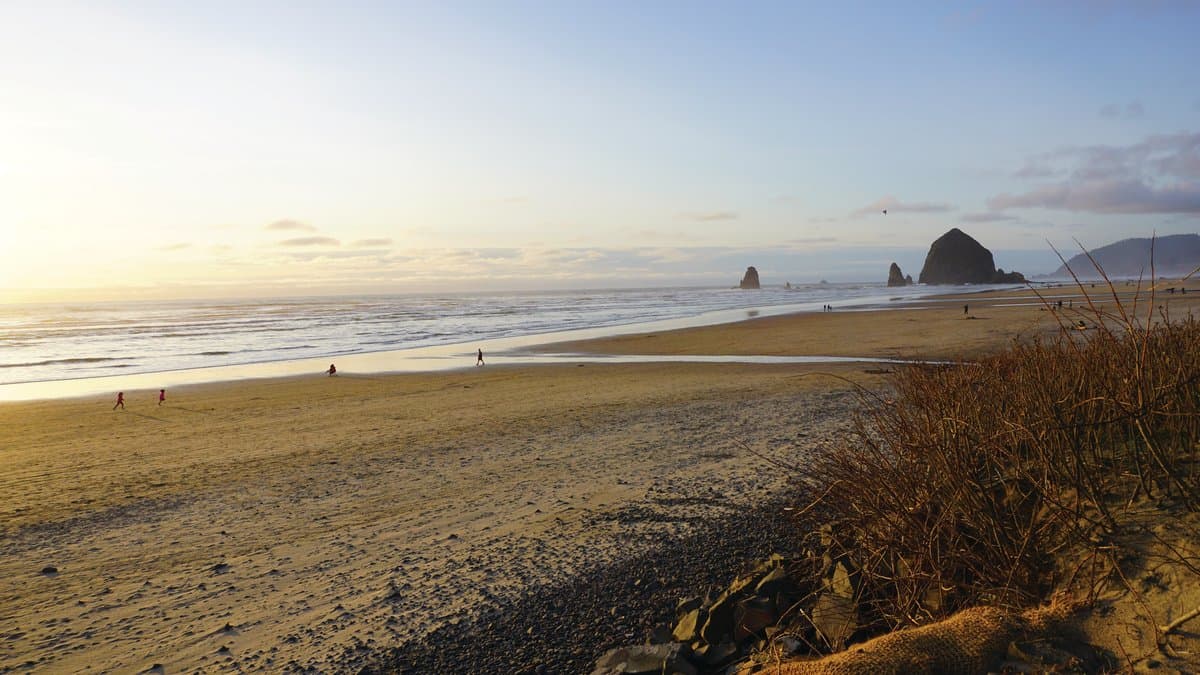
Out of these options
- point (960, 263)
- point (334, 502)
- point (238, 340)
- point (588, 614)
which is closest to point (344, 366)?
point (238, 340)

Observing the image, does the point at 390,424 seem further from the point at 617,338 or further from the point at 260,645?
the point at 617,338

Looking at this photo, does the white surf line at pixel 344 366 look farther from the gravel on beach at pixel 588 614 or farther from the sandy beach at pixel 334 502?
the gravel on beach at pixel 588 614

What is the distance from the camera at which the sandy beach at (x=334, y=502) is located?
6.12 metres

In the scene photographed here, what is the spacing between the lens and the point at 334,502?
9500 millimetres

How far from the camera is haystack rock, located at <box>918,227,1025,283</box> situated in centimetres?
17844

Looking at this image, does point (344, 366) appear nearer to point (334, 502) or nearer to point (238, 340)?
point (238, 340)

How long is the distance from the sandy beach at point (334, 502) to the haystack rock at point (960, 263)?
184 m

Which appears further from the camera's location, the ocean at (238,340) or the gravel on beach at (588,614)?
the ocean at (238,340)

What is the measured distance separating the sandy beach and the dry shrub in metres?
3.28

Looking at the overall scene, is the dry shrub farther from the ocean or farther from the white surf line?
the ocean

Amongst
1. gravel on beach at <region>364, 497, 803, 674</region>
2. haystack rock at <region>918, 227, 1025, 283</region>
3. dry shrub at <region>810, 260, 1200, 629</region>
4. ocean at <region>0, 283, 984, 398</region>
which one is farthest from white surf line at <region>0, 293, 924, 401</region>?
haystack rock at <region>918, 227, 1025, 283</region>

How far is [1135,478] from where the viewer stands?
13.6 feet

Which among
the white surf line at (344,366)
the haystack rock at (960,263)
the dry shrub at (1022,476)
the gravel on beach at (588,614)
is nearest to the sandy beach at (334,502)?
the gravel on beach at (588,614)

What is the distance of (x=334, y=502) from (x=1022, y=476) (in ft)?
26.8
